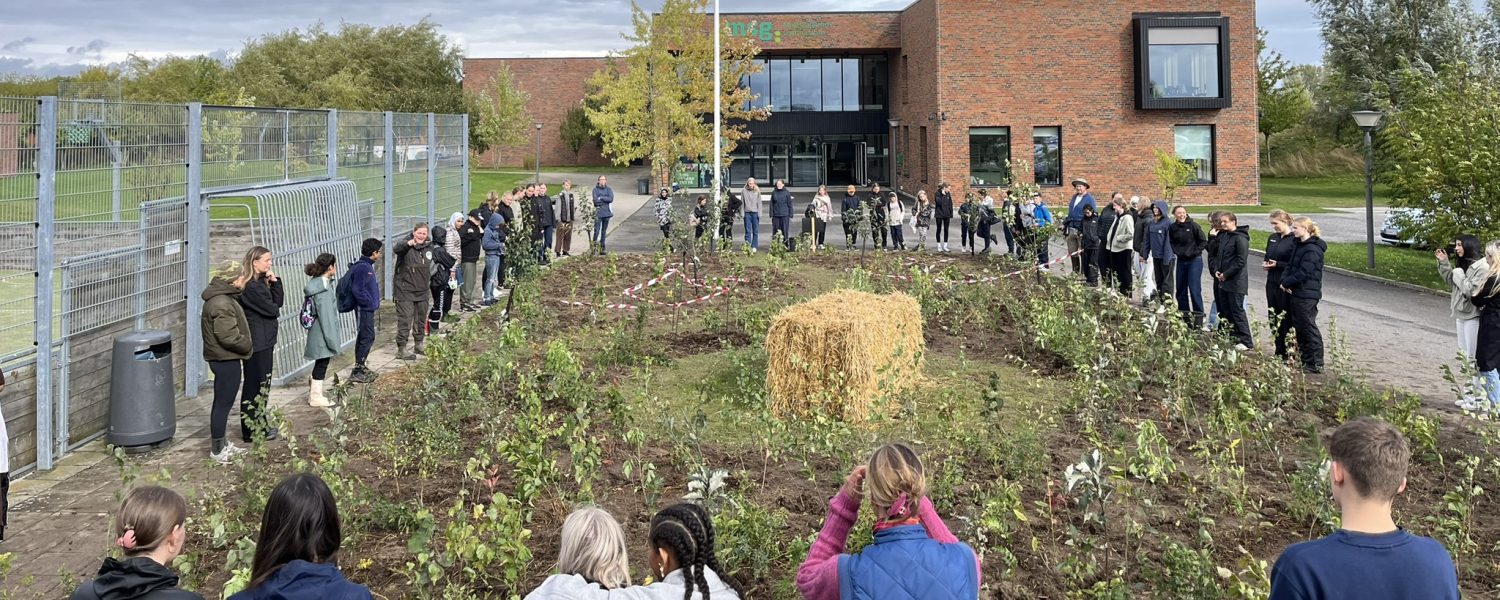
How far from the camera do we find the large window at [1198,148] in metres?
39.5

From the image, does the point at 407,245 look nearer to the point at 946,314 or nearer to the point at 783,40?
the point at 946,314

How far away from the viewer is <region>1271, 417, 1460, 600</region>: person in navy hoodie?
3.15 meters


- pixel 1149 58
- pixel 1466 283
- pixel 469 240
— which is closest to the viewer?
pixel 1466 283

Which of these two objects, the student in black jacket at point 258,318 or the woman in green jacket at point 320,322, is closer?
the student in black jacket at point 258,318

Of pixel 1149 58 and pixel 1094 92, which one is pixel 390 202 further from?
pixel 1149 58

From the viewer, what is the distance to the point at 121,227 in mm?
10055

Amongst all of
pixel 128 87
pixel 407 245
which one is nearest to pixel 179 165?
pixel 407 245

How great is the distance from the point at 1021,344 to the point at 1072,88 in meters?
28.9

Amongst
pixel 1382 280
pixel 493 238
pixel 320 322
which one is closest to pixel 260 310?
pixel 320 322

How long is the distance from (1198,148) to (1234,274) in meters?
28.9

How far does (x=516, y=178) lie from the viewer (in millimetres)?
53281

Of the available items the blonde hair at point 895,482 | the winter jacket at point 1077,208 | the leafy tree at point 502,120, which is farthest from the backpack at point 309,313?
the leafy tree at point 502,120

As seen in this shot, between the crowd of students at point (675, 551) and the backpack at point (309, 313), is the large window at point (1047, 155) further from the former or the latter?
the crowd of students at point (675, 551)

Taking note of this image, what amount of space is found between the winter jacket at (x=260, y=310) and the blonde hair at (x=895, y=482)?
700cm
